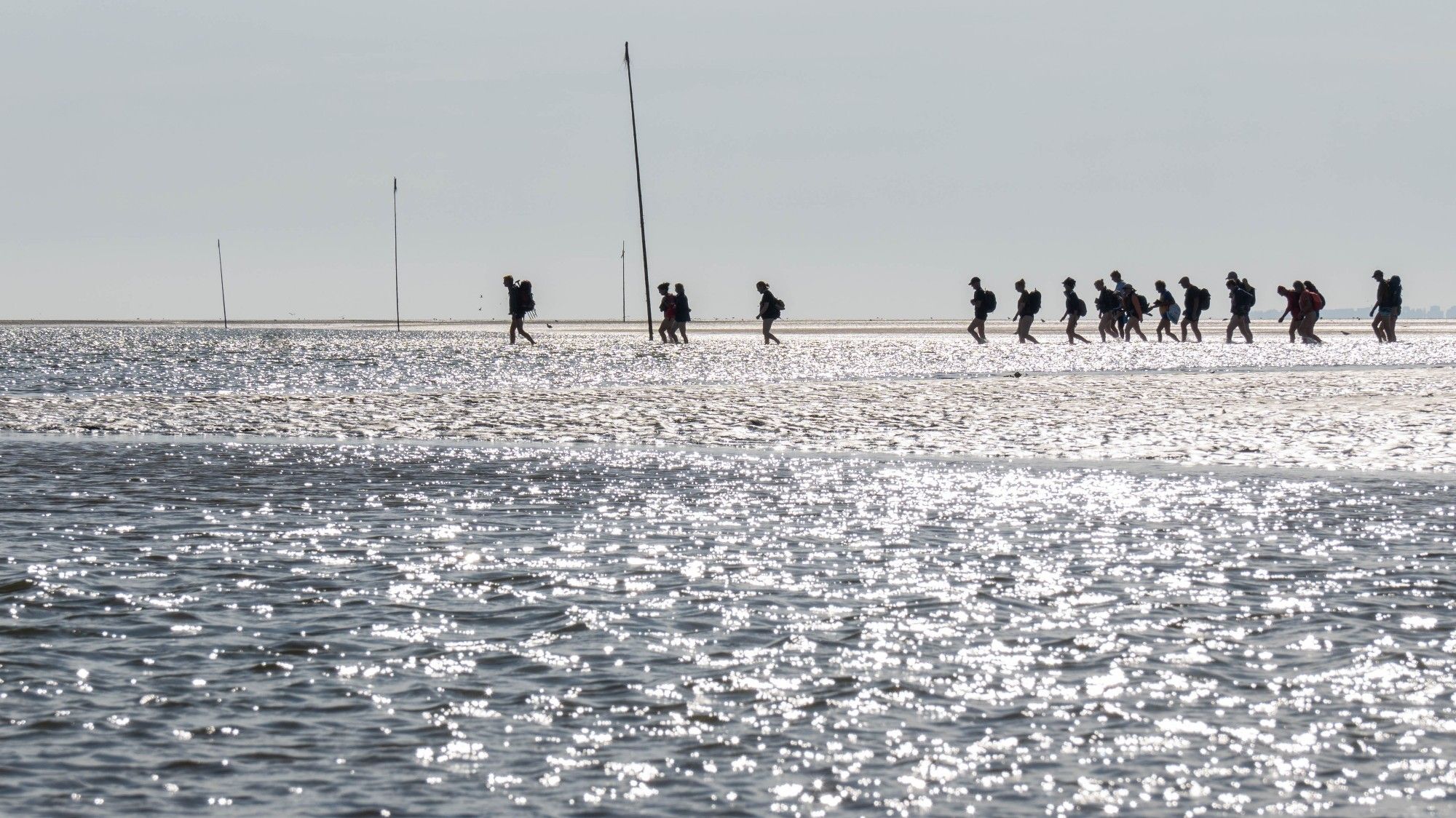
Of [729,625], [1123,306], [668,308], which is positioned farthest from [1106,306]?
[729,625]

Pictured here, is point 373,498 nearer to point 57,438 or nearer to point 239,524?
point 239,524

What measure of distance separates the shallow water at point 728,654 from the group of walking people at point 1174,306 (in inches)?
1428

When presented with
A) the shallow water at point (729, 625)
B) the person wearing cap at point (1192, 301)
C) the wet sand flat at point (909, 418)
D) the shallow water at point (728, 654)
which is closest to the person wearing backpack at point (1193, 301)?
the person wearing cap at point (1192, 301)

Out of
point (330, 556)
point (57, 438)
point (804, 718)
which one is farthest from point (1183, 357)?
point (804, 718)

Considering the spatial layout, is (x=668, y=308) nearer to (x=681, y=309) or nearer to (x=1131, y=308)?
(x=681, y=309)

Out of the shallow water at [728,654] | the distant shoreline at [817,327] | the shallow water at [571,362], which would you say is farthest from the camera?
the distant shoreline at [817,327]

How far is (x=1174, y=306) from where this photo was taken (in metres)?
50.0

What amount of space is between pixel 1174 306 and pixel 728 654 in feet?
150

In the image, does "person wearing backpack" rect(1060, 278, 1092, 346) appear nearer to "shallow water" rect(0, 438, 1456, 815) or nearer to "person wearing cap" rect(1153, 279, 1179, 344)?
"person wearing cap" rect(1153, 279, 1179, 344)

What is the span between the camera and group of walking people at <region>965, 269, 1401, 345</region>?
4603 cm

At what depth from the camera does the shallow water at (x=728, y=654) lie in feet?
14.6

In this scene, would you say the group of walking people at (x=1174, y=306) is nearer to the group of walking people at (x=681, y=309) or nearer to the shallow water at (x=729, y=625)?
the group of walking people at (x=681, y=309)

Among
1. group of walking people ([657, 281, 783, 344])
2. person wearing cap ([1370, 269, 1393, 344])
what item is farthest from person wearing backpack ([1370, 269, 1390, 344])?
group of walking people ([657, 281, 783, 344])

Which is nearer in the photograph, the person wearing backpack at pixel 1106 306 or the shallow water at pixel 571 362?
the shallow water at pixel 571 362
